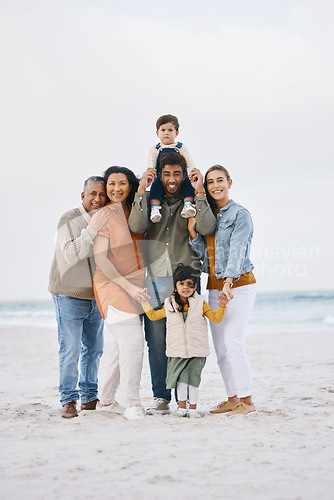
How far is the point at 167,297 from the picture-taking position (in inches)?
150

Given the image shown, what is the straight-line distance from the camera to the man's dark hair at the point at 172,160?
12.7 ft

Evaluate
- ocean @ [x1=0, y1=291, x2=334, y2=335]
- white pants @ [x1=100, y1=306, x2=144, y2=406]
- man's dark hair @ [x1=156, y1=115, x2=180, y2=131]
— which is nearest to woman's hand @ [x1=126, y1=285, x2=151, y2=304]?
white pants @ [x1=100, y1=306, x2=144, y2=406]

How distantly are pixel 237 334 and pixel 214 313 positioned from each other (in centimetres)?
23

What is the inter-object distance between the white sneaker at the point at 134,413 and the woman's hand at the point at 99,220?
1.32 m

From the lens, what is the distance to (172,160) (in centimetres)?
388

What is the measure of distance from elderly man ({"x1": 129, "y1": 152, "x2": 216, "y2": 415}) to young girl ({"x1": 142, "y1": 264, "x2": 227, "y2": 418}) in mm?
112

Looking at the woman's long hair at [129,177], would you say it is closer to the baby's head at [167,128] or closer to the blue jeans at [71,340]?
the baby's head at [167,128]

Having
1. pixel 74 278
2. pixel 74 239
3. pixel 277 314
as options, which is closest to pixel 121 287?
pixel 74 278

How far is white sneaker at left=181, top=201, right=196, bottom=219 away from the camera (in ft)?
12.2

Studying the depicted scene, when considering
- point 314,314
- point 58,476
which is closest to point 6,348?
point 58,476

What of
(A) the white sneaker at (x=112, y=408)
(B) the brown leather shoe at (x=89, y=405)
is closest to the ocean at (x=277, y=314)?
(B) the brown leather shoe at (x=89, y=405)

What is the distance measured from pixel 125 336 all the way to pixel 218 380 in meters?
2.66

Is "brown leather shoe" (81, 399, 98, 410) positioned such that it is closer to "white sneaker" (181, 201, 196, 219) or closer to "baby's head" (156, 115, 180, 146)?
"white sneaker" (181, 201, 196, 219)

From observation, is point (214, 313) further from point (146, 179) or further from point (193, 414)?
point (146, 179)
